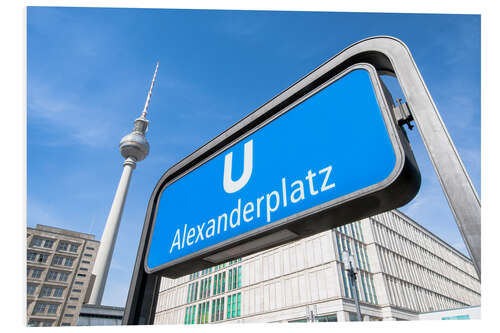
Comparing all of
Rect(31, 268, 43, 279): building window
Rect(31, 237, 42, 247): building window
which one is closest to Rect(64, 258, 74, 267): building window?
Rect(31, 268, 43, 279): building window

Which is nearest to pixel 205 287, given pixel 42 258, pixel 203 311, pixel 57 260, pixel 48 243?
pixel 203 311

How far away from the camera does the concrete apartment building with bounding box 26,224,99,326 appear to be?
188 feet

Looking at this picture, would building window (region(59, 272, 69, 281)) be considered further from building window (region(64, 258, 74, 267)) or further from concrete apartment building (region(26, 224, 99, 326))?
building window (region(64, 258, 74, 267))

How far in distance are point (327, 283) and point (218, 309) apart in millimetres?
19816

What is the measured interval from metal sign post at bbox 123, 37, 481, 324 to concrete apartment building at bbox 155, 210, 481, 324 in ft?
105

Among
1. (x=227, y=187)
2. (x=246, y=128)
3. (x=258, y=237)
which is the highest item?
(x=246, y=128)

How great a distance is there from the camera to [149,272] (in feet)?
6.85

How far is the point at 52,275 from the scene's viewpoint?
198 feet

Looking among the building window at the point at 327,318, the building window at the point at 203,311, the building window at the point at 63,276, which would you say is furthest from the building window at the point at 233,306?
the building window at the point at 63,276

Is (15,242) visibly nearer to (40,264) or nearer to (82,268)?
(40,264)

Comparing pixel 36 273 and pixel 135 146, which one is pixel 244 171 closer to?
pixel 135 146

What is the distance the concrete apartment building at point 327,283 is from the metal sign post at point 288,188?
105 ft

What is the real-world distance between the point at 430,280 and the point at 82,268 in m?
81.4

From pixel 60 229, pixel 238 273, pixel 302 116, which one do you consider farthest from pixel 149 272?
pixel 60 229
